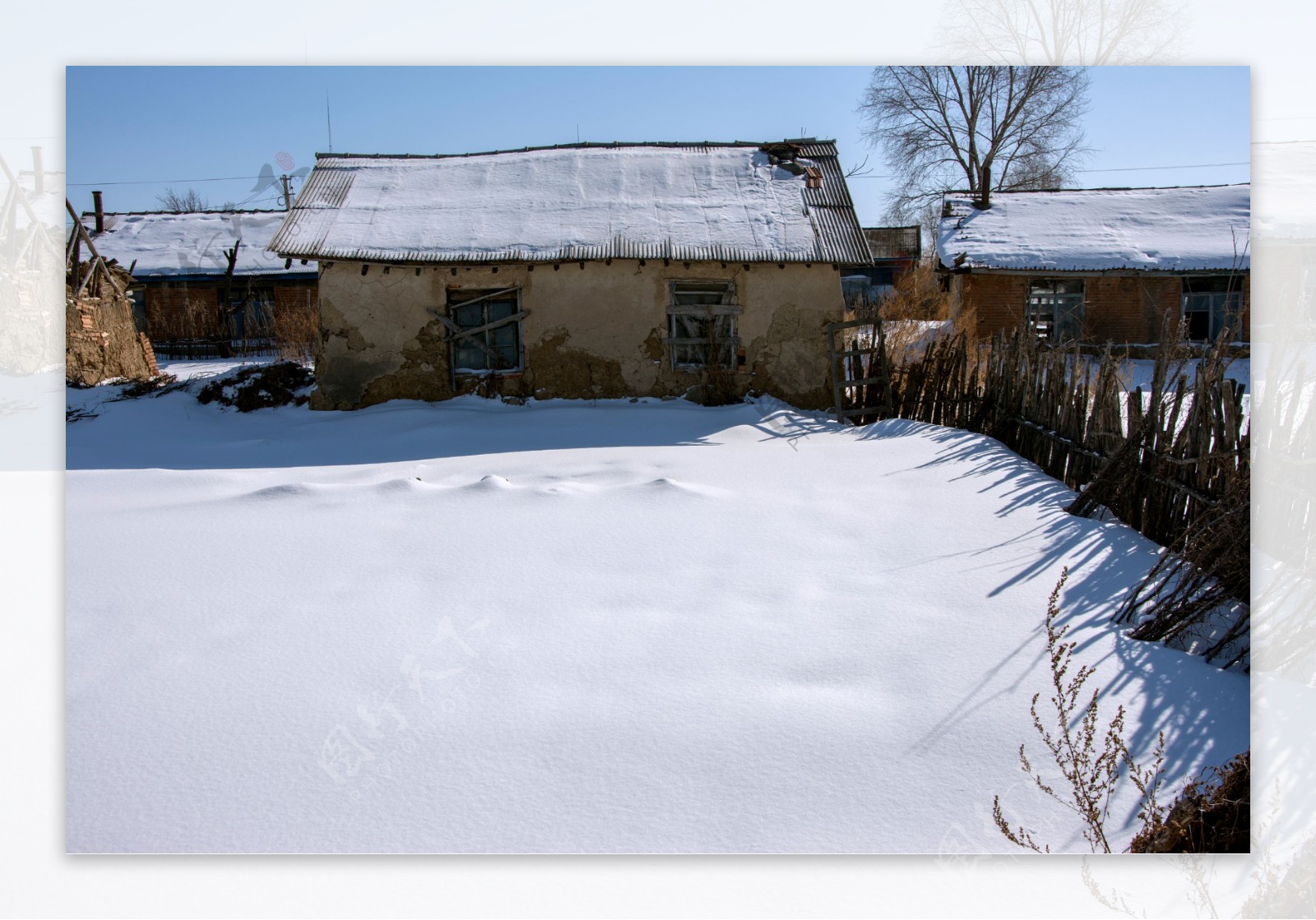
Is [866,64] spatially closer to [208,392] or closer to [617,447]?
[617,447]

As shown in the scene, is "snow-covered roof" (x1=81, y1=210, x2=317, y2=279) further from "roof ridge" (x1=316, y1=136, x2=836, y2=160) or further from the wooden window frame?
the wooden window frame

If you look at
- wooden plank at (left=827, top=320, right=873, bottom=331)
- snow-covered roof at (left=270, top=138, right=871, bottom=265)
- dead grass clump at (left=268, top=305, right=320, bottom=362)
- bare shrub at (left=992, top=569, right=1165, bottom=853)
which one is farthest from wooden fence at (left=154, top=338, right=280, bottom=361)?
bare shrub at (left=992, top=569, right=1165, bottom=853)

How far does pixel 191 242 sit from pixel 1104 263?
68.0 feet

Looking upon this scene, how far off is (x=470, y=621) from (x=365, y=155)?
9684mm

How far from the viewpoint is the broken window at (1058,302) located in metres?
16.8

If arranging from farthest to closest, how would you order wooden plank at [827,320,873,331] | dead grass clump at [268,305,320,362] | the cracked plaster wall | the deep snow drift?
dead grass clump at [268,305,320,362] < the cracked plaster wall < wooden plank at [827,320,873,331] < the deep snow drift

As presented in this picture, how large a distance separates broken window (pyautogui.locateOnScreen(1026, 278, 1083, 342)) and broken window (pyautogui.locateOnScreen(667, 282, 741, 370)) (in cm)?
901

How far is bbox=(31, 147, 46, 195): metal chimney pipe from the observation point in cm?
372

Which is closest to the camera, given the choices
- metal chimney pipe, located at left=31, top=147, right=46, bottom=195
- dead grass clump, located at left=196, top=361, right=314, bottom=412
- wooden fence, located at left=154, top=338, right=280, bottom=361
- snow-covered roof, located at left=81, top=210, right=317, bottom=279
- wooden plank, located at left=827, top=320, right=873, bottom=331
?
metal chimney pipe, located at left=31, top=147, right=46, bottom=195

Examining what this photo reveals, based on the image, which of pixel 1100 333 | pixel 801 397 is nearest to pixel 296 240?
pixel 801 397

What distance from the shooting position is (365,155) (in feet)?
37.9

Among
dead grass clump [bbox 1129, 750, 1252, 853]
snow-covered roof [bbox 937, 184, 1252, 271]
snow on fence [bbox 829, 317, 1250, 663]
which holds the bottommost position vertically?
dead grass clump [bbox 1129, 750, 1252, 853]

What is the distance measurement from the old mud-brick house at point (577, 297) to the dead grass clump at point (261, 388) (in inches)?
35.7

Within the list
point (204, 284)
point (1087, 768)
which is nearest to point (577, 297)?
point (1087, 768)
